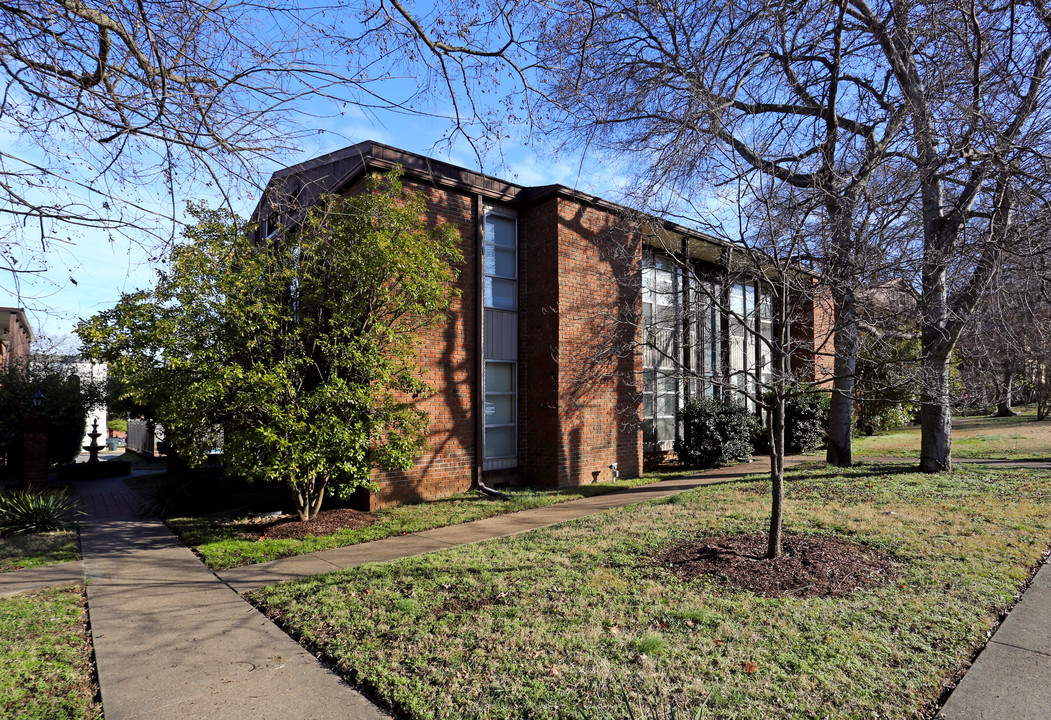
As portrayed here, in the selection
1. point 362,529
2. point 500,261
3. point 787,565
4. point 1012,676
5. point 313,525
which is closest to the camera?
→ point 1012,676

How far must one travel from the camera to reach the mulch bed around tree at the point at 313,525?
26.6ft

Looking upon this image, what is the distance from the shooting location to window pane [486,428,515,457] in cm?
1163

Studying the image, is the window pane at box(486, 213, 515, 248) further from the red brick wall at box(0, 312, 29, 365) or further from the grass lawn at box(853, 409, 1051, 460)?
the red brick wall at box(0, 312, 29, 365)

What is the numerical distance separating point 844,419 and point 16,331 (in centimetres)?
3651

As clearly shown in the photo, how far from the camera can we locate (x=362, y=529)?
827cm

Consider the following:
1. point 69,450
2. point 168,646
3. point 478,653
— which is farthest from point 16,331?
point 478,653

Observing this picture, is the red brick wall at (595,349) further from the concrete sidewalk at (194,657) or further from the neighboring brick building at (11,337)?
the neighboring brick building at (11,337)

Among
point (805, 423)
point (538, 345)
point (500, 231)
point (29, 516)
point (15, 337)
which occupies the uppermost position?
point (500, 231)

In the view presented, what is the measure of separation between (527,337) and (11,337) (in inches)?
995

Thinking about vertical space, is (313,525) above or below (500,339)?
below

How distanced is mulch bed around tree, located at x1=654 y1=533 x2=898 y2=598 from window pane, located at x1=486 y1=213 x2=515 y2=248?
7.29 metres

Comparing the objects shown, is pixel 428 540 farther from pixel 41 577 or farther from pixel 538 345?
pixel 538 345

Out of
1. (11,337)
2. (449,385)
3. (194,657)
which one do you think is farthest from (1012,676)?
(11,337)

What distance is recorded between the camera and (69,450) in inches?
650
